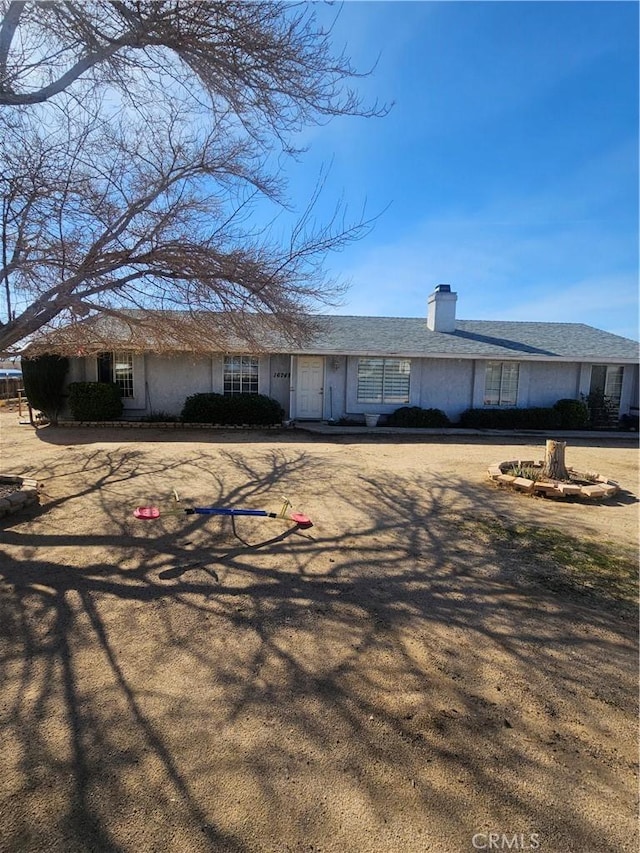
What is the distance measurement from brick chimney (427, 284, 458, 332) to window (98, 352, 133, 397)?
1093cm

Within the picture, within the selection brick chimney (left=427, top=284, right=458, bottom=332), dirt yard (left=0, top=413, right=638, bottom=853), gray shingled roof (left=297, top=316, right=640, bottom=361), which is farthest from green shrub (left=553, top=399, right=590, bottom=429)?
dirt yard (left=0, top=413, right=638, bottom=853)

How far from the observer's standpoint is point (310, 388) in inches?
591

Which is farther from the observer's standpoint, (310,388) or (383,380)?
(383,380)

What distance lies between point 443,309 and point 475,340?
1.83m

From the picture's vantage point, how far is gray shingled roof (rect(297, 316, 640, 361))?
48.7 feet

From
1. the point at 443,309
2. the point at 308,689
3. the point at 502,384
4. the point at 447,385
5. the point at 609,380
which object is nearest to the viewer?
the point at 308,689

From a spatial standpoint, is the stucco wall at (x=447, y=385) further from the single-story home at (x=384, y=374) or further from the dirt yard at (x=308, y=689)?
the dirt yard at (x=308, y=689)

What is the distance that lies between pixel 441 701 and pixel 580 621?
5.02 ft

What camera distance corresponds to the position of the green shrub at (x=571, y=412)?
50.0ft

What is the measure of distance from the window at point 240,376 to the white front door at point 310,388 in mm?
1481

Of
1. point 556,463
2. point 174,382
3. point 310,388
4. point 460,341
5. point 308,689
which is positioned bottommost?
point 308,689

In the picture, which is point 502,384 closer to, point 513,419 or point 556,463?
point 513,419

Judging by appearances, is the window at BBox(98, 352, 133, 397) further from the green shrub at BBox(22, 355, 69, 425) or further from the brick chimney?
the brick chimney

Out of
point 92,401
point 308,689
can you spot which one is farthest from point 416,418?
point 308,689
